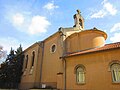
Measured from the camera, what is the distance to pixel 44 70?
21.2 metres

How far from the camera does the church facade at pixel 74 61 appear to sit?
13.0m

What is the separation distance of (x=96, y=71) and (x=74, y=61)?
3.07 metres

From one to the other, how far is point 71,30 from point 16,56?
47.5ft

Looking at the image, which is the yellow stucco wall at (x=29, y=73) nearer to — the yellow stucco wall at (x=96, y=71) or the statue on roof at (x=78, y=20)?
the statue on roof at (x=78, y=20)

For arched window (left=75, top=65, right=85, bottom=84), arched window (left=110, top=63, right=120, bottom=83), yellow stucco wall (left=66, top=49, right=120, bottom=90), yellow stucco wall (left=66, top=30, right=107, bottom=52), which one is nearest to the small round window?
yellow stucco wall (left=66, top=30, right=107, bottom=52)

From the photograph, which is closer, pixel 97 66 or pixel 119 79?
pixel 119 79

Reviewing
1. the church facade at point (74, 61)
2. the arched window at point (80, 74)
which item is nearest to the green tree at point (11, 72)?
the church facade at point (74, 61)

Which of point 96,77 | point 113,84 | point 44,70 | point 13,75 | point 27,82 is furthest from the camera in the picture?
point 13,75

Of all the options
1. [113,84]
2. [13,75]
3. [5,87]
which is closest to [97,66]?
[113,84]

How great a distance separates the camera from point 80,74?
15.1 metres

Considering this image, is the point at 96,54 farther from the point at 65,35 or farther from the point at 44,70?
the point at 44,70

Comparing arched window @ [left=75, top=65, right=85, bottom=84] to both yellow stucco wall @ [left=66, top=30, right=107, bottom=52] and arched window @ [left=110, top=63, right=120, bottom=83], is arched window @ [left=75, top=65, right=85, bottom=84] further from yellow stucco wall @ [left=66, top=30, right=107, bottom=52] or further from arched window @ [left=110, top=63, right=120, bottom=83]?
yellow stucco wall @ [left=66, top=30, right=107, bottom=52]

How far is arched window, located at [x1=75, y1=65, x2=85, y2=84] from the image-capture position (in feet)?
48.5

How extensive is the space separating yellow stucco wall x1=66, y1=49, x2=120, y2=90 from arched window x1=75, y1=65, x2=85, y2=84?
340 mm
